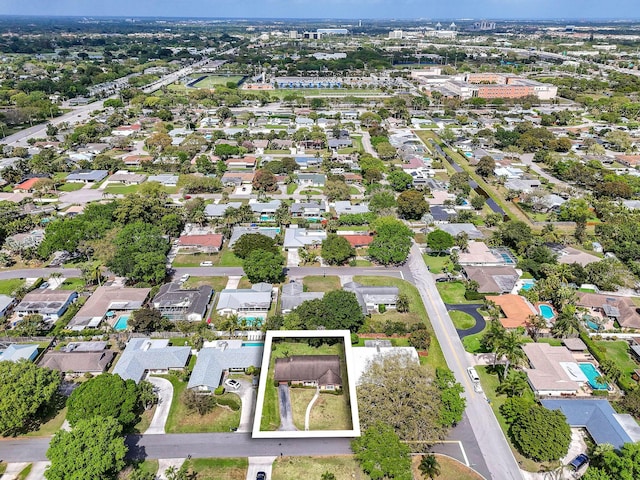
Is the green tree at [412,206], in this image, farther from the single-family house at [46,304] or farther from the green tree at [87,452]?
the green tree at [87,452]

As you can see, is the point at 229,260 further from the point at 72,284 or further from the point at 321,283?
the point at 72,284

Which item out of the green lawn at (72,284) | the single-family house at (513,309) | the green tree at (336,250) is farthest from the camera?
the green tree at (336,250)

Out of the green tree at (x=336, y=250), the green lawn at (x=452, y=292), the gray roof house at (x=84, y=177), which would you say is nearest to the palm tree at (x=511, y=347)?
the green lawn at (x=452, y=292)

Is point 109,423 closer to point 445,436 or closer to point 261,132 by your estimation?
point 445,436

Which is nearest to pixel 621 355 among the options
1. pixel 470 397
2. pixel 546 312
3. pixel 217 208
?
pixel 546 312

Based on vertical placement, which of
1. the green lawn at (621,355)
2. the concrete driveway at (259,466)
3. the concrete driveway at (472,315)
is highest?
the concrete driveway at (259,466)

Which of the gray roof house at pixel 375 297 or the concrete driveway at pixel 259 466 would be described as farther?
the gray roof house at pixel 375 297
